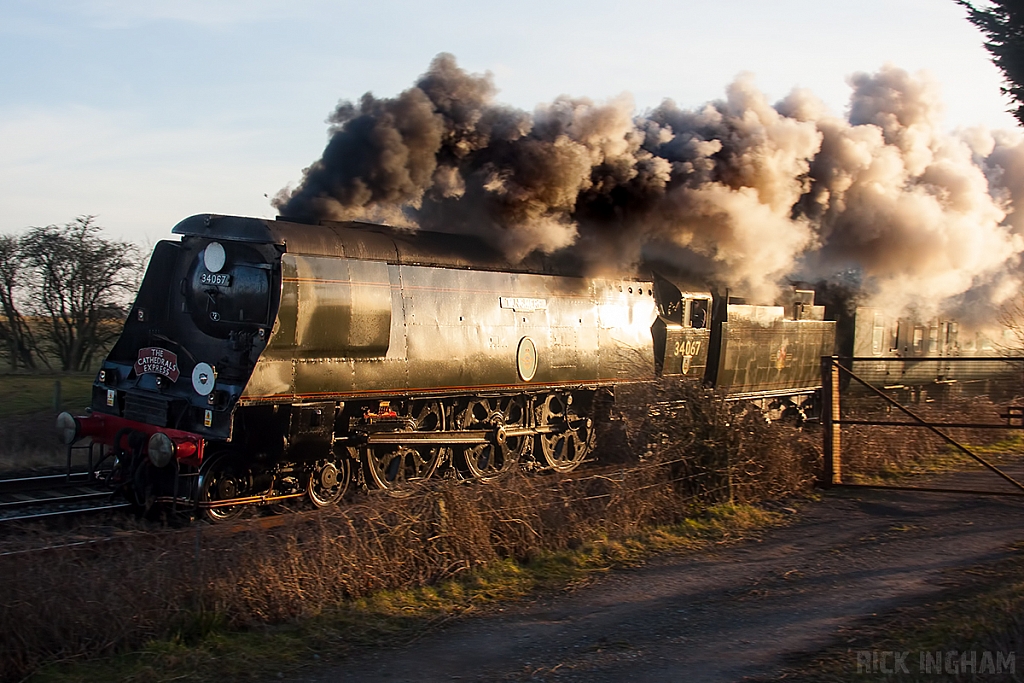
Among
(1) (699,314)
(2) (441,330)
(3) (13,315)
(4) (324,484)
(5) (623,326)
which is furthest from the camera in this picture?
(3) (13,315)

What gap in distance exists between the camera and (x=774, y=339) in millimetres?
16141

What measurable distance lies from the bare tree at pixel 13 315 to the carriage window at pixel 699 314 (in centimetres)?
1592

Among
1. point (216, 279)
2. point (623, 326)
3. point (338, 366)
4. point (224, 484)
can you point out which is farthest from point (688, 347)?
point (224, 484)

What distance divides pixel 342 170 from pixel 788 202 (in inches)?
297

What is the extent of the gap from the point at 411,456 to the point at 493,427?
1.19 meters

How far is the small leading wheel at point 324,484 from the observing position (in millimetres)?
10086

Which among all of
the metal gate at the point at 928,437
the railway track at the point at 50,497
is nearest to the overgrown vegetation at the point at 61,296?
the railway track at the point at 50,497

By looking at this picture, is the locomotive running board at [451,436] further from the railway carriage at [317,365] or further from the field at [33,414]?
the field at [33,414]

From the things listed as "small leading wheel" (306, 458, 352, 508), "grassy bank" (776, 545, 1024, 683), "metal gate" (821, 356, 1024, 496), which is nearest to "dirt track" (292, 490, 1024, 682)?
"grassy bank" (776, 545, 1024, 683)

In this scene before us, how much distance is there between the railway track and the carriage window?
8.58 meters

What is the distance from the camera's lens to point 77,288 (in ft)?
72.2

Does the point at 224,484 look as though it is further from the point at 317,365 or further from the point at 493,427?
the point at 493,427

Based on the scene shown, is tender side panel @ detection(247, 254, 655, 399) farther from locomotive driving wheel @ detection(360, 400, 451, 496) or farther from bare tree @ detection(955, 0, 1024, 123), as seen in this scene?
bare tree @ detection(955, 0, 1024, 123)

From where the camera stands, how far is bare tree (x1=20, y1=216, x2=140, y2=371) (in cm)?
2169
